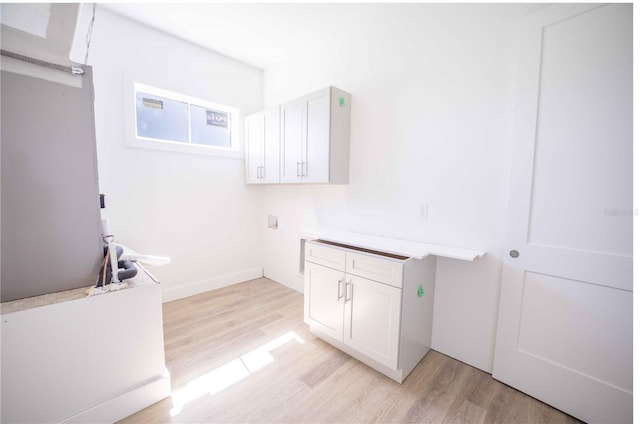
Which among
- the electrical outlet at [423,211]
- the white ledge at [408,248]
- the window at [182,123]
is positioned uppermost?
the window at [182,123]

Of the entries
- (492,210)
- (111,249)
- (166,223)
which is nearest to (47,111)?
(111,249)

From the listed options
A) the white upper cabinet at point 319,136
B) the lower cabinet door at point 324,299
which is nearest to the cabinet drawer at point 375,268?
the lower cabinet door at point 324,299

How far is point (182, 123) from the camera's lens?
2990mm

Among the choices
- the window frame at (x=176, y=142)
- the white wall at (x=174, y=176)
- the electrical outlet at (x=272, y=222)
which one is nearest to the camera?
the white wall at (x=174, y=176)

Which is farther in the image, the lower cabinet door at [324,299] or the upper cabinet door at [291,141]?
the upper cabinet door at [291,141]

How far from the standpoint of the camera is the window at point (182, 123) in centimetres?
271

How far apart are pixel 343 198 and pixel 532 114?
1.58 m

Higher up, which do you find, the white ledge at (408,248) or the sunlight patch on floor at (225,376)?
the white ledge at (408,248)

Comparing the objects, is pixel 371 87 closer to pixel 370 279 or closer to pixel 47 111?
pixel 370 279

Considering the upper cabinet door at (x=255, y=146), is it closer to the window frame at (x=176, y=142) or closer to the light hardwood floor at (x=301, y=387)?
the window frame at (x=176, y=142)

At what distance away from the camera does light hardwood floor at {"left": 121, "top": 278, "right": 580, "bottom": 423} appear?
1.47m

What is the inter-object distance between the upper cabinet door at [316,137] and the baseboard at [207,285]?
1.74 metres

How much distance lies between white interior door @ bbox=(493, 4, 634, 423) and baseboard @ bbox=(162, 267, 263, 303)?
2.88 m

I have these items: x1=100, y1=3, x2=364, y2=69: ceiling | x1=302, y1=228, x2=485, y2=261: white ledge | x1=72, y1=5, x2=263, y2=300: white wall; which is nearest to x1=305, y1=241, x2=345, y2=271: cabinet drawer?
x1=302, y1=228, x2=485, y2=261: white ledge
